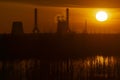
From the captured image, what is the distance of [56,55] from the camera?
18828 mm

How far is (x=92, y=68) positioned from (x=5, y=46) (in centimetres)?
598

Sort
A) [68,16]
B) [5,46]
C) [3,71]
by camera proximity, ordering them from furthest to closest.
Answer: [68,16] < [5,46] < [3,71]

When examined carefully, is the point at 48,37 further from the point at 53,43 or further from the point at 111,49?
the point at 111,49

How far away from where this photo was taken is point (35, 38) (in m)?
21.7

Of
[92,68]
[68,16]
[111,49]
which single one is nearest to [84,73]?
[92,68]

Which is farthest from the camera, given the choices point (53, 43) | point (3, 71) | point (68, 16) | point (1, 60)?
point (68, 16)

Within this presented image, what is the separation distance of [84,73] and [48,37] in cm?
733

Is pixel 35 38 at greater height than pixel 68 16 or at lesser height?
lesser

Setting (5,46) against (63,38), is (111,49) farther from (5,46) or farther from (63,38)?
(5,46)

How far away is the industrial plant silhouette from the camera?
1367 centimetres

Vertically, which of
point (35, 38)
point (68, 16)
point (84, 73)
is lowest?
point (84, 73)

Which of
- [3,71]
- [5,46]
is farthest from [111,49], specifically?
[3,71]

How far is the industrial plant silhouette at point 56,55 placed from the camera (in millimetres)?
13672

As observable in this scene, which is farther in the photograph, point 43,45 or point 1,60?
point 43,45
